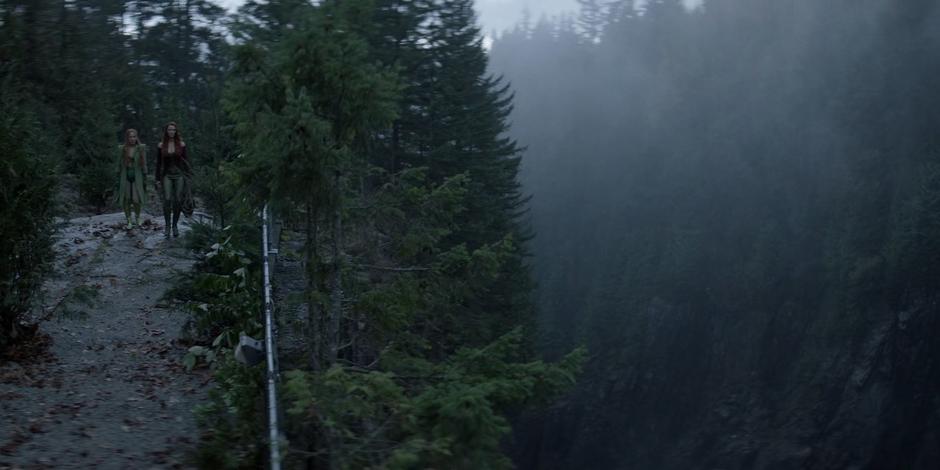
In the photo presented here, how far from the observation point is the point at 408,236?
7941mm

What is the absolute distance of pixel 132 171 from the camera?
48.2 ft

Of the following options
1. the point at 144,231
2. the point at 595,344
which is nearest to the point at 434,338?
the point at 144,231

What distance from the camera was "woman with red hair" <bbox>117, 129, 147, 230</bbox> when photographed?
14.6m

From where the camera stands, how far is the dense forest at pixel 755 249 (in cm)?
3712

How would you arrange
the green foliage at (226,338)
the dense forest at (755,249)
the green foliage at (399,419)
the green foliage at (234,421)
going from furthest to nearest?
the dense forest at (755,249) < the green foliage at (226,338) < the green foliage at (234,421) < the green foliage at (399,419)

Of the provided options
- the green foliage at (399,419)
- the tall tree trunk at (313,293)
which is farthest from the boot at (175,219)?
the green foliage at (399,419)

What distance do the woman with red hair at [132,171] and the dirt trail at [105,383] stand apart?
2.00 metres

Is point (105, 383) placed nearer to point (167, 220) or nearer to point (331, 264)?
point (331, 264)

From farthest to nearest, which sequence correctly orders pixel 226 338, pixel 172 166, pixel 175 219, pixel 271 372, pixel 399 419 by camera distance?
pixel 175 219 → pixel 172 166 → pixel 226 338 → pixel 271 372 → pixel 399 419

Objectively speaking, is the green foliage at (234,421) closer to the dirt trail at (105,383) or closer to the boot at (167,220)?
the dirt trail at (105,383)

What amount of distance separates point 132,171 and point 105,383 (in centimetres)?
725

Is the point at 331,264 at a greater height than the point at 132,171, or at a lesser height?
lesser

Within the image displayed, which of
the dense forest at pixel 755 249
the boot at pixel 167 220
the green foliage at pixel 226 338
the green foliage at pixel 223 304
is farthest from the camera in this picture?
the dense forest at pixel 755 249

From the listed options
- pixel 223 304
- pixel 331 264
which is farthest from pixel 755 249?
pixel 331 264
